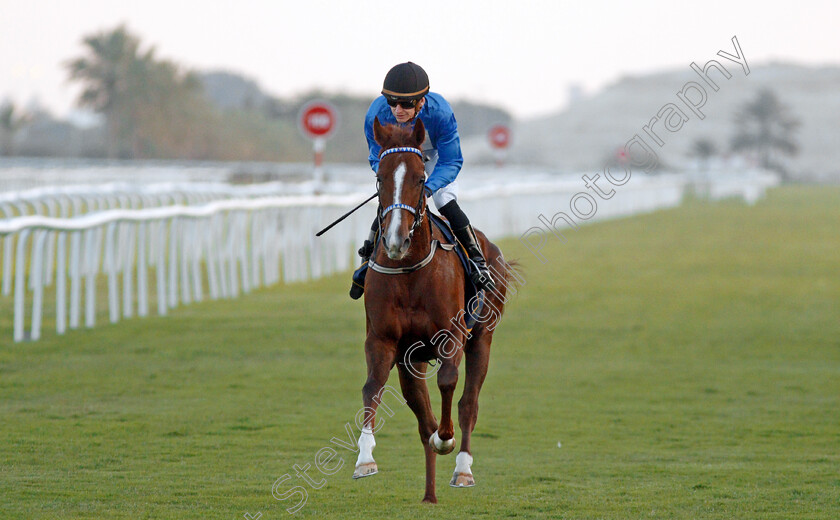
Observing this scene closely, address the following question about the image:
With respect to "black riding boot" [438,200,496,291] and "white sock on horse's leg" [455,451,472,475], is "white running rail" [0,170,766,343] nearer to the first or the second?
"black riding boot" [438,200,496,291]

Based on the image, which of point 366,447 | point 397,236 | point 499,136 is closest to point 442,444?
point 366,447

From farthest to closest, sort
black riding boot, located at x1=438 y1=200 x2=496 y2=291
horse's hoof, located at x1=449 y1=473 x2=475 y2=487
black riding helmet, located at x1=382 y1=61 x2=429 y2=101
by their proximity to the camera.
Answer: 1. black riding boot, located at x1=438 y1=200 x2=496 y2=291
2. black riding helmet, located at x1=382 y1=61 x2=429 y2=101
3. horse's hoof, located at x1=449 y1=473 x2=475 y2=487

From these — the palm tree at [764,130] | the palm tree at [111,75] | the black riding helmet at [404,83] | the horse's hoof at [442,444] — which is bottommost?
the horse's hoof at [442,444]

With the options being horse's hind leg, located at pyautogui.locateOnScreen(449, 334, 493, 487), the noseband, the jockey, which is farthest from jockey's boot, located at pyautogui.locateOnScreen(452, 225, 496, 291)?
the noseband

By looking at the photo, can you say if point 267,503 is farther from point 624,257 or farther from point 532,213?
point 532,213

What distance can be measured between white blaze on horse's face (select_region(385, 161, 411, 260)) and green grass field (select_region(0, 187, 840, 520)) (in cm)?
122

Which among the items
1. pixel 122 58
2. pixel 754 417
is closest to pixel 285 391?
pixel 754 417

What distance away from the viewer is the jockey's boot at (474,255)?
7.10 metres

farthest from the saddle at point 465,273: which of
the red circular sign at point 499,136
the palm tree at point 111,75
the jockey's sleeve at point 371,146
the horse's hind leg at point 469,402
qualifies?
the palm tree at point 111,75

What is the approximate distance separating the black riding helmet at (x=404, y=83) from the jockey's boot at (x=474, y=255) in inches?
32.8

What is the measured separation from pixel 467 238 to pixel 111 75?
67917 millimetres

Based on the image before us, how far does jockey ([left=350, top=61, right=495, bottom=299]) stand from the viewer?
664 cm

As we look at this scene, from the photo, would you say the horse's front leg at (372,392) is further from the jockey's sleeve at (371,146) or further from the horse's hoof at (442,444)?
the jockey's sleeve at (371,146)

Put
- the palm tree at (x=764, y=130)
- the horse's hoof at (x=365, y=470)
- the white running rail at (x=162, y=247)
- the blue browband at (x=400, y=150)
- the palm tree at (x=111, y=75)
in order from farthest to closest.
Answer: the palm tree at (x=764, y=130) < the palm tree at (x=111, y=75) < the white running rail at (x=162, y=247) < the blue browband at (x=400, y=150) < the horse's hoof at (x=365, y=470)
